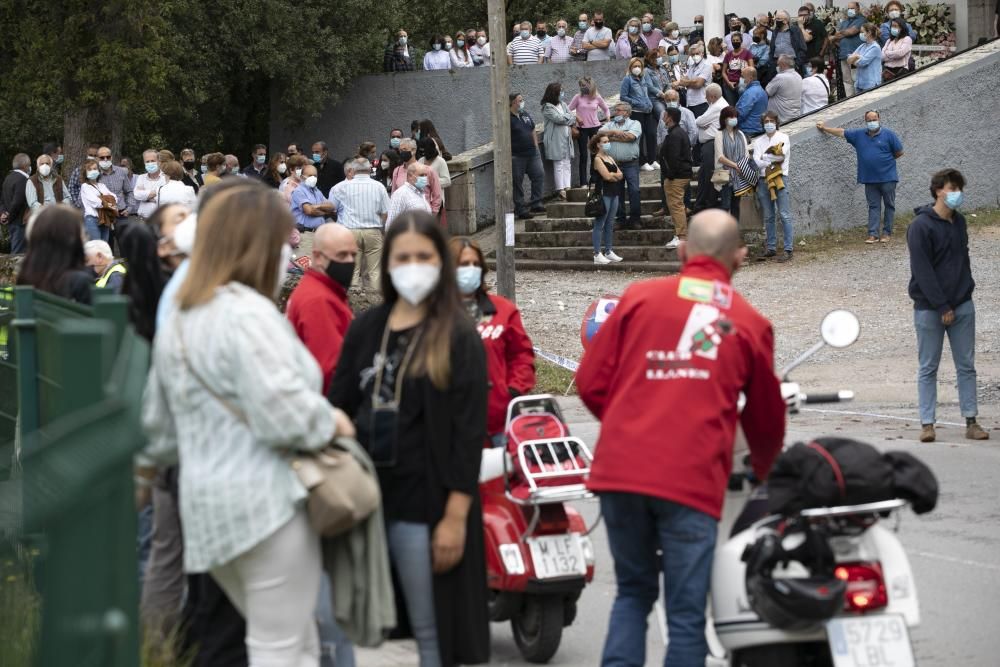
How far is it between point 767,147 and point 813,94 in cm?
357

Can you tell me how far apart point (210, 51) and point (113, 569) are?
3076 cm

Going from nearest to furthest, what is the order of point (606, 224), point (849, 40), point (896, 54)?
1. point (606, 224)
2. point (896, 54)
3. point (849, 40)

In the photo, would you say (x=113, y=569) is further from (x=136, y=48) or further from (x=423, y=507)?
(x=136, y=48)

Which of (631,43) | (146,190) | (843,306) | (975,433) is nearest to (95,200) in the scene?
(146,190)

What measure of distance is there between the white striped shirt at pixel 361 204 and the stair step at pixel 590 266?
259 centimetres

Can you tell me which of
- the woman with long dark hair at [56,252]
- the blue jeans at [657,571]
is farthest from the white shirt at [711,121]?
the blue jeans at [657,571]

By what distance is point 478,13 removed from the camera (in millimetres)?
43219

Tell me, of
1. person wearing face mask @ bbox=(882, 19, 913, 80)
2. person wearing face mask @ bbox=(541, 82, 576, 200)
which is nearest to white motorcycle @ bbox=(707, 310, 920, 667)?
person wearing face mask @ bbox=(541, 82, 576, 200)

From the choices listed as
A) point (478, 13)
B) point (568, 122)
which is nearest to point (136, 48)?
point (568, 122)

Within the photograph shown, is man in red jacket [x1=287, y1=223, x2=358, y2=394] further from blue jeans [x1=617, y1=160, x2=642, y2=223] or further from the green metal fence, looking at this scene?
blue jeans [x1=617, y1=160, x2=642, y2=223]

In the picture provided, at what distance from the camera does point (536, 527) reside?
21.5ft

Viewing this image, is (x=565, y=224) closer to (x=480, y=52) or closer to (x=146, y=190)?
(x=146, y=190)

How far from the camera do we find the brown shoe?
1184cm

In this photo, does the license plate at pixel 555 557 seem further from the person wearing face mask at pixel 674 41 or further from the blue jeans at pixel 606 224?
the person wearing face mask at pixel 674 41
